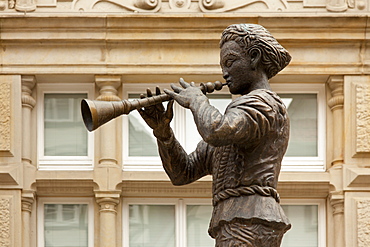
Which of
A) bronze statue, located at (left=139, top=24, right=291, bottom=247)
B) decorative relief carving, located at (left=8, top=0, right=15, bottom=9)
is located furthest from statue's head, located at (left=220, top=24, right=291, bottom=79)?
decorative relief carving, located at (left=8, top=0, right=15, bottom=9)

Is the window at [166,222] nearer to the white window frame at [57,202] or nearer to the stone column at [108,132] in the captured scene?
the white window frame at [57,202]

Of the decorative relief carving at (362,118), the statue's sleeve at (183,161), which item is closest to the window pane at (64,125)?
the decorative relief carving at (362,118)

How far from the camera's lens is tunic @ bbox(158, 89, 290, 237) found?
972cm

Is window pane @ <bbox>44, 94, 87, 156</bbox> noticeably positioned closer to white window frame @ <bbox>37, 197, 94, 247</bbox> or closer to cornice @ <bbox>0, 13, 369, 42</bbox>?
white window frame @ <bbox>37, 197, 94, 247</bbox>

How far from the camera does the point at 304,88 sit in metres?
20.8

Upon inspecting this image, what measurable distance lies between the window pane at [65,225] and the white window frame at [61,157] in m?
0.52

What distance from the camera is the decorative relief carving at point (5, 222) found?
65.4ft

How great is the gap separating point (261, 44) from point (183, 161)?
93 cm

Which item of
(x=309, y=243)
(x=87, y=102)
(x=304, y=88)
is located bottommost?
(x=87, y=102)

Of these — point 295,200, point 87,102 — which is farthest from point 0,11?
point 87,102

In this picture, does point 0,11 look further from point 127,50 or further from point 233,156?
point 233,156

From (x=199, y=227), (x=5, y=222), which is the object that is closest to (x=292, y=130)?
(x=199, y=227)

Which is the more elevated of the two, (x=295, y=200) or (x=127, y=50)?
(x=127, y=50)

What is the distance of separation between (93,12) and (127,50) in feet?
2.03
